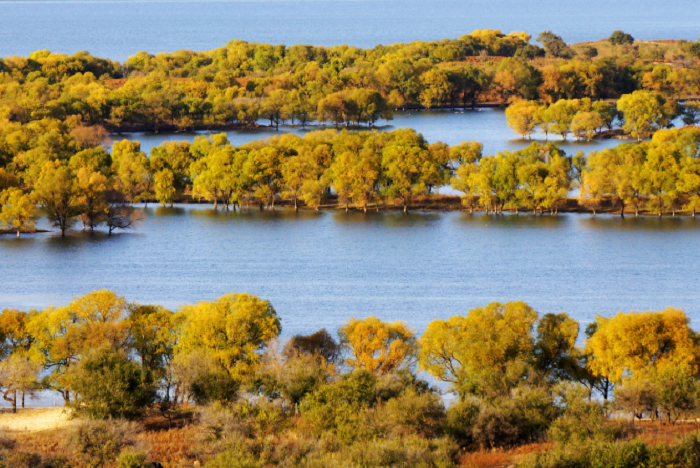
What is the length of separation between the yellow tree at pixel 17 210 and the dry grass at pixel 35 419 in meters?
29.6

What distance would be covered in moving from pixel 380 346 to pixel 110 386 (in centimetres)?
890

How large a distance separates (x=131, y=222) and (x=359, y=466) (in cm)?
4457

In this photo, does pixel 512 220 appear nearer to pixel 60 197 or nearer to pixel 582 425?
pixel 60 197

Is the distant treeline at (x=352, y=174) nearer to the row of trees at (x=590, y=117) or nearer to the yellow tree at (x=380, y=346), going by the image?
the row of trees at (x=590, y=117)

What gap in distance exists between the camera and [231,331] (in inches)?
1293

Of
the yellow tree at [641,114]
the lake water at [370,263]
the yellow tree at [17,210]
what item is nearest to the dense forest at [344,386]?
the lake water at [370,263]

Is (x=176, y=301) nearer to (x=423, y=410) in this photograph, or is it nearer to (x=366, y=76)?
(x=423, y=410)

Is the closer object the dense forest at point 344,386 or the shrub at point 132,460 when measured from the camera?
the shrub at point 132,460

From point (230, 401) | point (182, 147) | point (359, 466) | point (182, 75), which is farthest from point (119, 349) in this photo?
point (182, 75)

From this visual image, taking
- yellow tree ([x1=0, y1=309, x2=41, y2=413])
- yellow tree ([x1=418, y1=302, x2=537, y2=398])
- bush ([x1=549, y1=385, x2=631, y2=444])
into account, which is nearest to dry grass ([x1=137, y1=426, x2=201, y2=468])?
yellow tree ([x1=0, y1=309, x2=41, y2=413])

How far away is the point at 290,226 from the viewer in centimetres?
6350

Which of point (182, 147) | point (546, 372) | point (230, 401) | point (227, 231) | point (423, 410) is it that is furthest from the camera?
point (182, 147)

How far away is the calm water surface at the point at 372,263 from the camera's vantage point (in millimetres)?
44781

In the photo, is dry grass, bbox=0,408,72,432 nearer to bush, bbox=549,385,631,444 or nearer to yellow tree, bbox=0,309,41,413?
yellow tree, bbox=0,309,41,413
